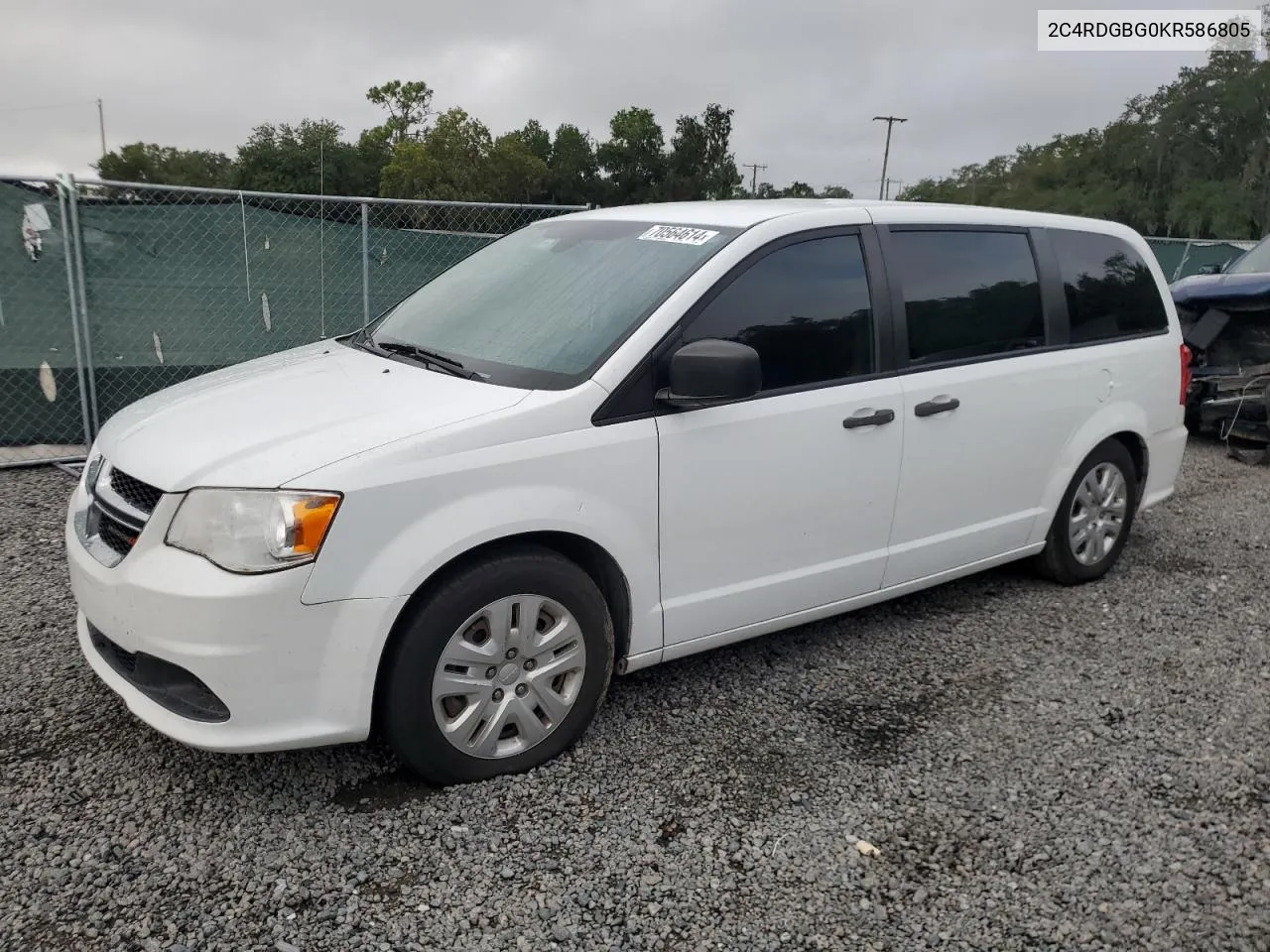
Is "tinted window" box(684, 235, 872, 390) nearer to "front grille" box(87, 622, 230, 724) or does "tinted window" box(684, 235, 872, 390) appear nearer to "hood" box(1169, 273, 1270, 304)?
"front grille" box(87, 622, 230, 724)

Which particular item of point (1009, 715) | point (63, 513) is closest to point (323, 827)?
point (1009, 715)

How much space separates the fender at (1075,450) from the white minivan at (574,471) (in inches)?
1.0

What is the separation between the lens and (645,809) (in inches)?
112

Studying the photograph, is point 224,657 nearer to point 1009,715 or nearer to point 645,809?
point 645,809

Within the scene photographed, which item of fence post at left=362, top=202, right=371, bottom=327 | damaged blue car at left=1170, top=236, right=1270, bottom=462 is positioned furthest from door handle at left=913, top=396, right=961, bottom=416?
damaged blue car at left=1170, top=236, right=1270, bottom=462

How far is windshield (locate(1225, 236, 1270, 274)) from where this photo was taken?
8.77 m

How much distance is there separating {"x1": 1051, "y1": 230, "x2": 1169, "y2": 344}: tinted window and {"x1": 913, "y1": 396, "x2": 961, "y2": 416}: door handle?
100 cm

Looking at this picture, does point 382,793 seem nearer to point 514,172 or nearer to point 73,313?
point 73,313

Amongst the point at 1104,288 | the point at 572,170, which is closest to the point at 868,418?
the point at 1104,288

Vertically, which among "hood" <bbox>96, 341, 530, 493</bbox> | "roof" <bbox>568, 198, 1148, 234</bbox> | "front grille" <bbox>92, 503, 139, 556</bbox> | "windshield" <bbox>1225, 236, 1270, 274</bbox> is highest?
"roof" <bbox>568, 198, 1148, 234</bbox>

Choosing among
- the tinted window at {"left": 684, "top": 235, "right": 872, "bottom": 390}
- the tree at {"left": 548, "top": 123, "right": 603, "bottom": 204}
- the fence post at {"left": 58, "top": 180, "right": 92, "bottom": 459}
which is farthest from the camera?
the tree at {"left": 548, "top": 123, "right": 603, "bottom": 204}

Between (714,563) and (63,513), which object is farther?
(63,513)

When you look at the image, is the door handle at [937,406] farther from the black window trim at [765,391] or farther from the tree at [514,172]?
the tree at [514,172]

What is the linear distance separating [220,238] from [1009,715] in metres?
6.19
